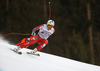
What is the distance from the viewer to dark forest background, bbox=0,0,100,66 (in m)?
20.1

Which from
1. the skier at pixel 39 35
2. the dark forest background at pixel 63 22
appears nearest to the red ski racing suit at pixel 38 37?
the skier at pixel 39 35

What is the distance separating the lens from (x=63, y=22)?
23.8 meters

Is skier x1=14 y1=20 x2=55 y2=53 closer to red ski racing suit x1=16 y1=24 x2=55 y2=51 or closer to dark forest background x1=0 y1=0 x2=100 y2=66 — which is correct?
red ski racing suit x1=16 y1=24 x2=55 y2=51

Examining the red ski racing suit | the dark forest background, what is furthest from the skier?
the dark forest background

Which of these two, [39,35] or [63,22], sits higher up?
[39,35]

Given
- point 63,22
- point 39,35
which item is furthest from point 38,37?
point 63,22

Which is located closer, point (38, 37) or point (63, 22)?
point (38, 37)

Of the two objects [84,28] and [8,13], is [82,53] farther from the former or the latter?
[8,13]

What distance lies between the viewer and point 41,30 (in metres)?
7.31

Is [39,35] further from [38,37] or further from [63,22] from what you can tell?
[63,22]

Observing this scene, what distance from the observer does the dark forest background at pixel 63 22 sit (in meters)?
20.1

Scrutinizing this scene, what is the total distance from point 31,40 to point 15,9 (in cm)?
1406

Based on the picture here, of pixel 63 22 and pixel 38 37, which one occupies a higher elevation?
pixel 38 37

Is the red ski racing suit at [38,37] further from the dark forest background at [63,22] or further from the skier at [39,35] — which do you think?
the dark forest background at [63,22]
